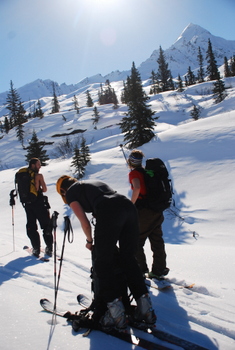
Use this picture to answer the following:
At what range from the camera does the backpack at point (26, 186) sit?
542 centimetres

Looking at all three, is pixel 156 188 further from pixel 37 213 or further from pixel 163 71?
pixel 163 71

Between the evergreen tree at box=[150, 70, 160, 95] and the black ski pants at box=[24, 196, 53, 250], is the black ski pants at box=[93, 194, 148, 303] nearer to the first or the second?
the black ski pants at box=[24, 196, 53, 250]

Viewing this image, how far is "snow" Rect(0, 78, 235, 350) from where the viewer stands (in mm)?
2561

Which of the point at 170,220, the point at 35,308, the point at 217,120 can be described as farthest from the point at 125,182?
the point at 35,308

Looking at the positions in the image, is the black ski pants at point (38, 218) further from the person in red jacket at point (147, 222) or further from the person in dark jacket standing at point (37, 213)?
the person in red jacket at point (147, 222)

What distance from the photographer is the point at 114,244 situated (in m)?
2.64

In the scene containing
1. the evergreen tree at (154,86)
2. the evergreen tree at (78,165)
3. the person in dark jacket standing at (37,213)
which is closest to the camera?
the person in dark jacket standing at (37,213)

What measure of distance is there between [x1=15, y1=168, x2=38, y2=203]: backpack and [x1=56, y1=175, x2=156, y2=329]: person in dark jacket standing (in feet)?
9.48

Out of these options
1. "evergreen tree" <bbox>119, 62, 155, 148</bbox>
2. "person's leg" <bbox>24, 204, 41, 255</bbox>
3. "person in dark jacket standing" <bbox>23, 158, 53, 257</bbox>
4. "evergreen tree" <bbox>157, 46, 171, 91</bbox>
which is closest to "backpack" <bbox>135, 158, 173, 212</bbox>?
"person in dark jacket standing" <bbox>23, 158, 53, 257</bbox>

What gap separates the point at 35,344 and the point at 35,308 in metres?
0.75

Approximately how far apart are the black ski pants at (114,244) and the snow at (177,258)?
0.49 meters

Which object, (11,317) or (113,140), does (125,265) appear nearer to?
(11,317)

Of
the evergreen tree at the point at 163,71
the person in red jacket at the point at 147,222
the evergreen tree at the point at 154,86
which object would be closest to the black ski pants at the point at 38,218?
the person in red jacket at the point at 147,222

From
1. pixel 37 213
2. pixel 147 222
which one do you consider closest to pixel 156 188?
pixel 147 222
